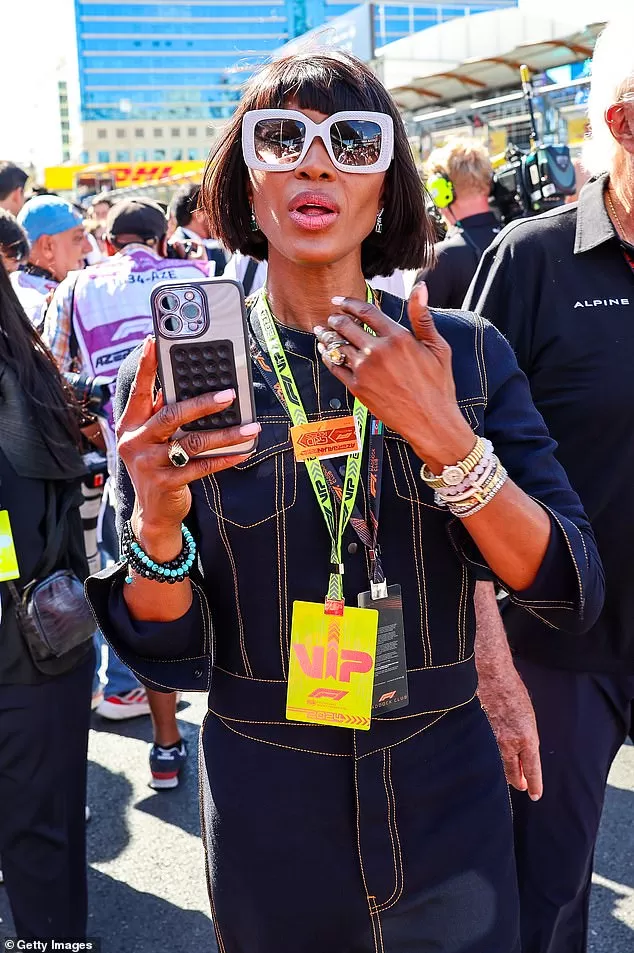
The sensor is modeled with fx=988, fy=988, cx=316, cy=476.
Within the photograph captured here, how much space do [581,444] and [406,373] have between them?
117cm

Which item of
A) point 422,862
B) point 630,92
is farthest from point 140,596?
point 630,92

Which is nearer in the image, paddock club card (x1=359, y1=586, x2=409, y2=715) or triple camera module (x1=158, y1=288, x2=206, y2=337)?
triple camera module (x1=158, y1=288, x2=206, y2=337)

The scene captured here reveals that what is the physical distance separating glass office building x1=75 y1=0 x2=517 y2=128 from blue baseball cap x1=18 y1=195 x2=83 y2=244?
457ft

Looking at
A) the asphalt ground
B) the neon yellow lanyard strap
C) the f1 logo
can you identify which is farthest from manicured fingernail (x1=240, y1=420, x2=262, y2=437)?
the asphalt ground

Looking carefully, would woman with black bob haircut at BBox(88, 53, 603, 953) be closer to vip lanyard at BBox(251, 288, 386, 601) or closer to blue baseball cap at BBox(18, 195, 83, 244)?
vip lanyard at BBox(251, 288, 386, 601)

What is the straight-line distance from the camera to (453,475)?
4.43 feet

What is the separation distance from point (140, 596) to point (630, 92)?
5.58ft

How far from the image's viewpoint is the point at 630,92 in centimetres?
234

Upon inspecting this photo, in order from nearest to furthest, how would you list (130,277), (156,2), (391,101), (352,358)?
(352,358) < (391,101) < (130,277) < (156,2)

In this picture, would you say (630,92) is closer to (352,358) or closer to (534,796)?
(352,358)

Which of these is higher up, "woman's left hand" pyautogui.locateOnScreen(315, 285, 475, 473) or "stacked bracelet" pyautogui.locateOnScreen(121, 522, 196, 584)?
"woman's left hand" pyautogui.locateOnScreen(315, 285, 475, 473)

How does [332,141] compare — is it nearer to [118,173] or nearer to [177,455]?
[177,455]

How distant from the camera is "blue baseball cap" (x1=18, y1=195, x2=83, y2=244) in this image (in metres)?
5.67

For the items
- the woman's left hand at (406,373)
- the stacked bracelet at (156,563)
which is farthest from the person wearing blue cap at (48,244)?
the woman's left hand at (406,373)
